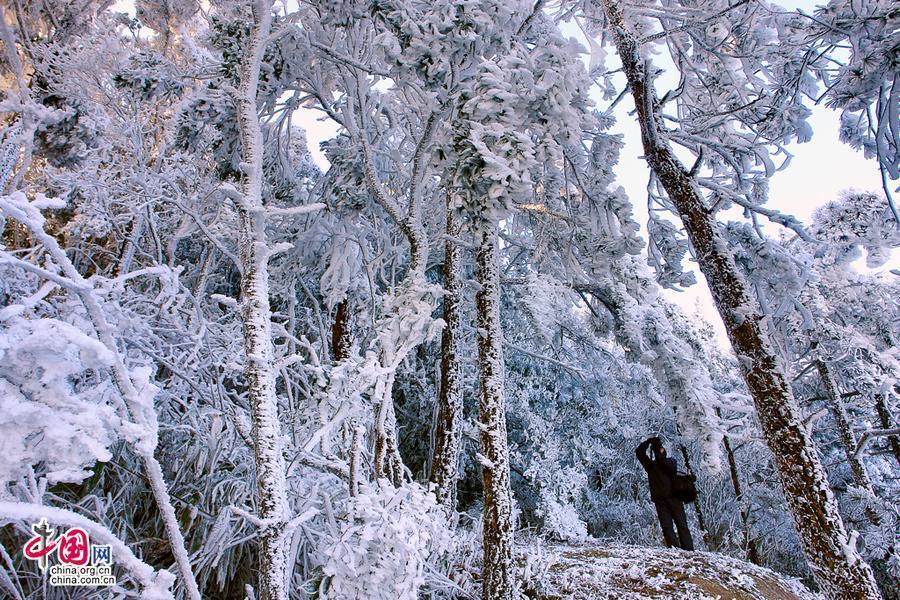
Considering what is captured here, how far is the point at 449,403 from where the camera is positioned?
213 inches

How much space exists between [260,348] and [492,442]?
3011 mm

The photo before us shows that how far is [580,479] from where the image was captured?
8.85 meters

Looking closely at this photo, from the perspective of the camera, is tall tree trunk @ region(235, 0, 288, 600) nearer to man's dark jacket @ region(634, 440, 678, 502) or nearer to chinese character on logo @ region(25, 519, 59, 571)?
chinese character on logo @ region(25, 519, 59, 571)

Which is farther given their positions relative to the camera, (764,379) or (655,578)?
(655,578)

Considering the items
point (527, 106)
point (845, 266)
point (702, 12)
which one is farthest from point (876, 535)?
point (527, 106)

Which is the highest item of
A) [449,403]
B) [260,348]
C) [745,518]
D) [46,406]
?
[449,403]

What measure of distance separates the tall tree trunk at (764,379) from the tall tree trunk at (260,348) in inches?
140

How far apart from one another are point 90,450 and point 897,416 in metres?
14.9

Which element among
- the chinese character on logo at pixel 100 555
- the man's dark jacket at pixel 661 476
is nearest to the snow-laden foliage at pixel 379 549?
the chinese character on logo at pixel 100 555

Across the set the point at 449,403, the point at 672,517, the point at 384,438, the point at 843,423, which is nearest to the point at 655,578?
the point at 672,517

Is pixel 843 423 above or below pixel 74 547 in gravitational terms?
above

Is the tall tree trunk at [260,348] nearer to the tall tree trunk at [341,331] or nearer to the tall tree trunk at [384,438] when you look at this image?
the tall tree trunk at [384,438]

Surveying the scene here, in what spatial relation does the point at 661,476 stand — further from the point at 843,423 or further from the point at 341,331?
the point at 843,423

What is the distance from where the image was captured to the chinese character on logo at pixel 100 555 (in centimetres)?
213
